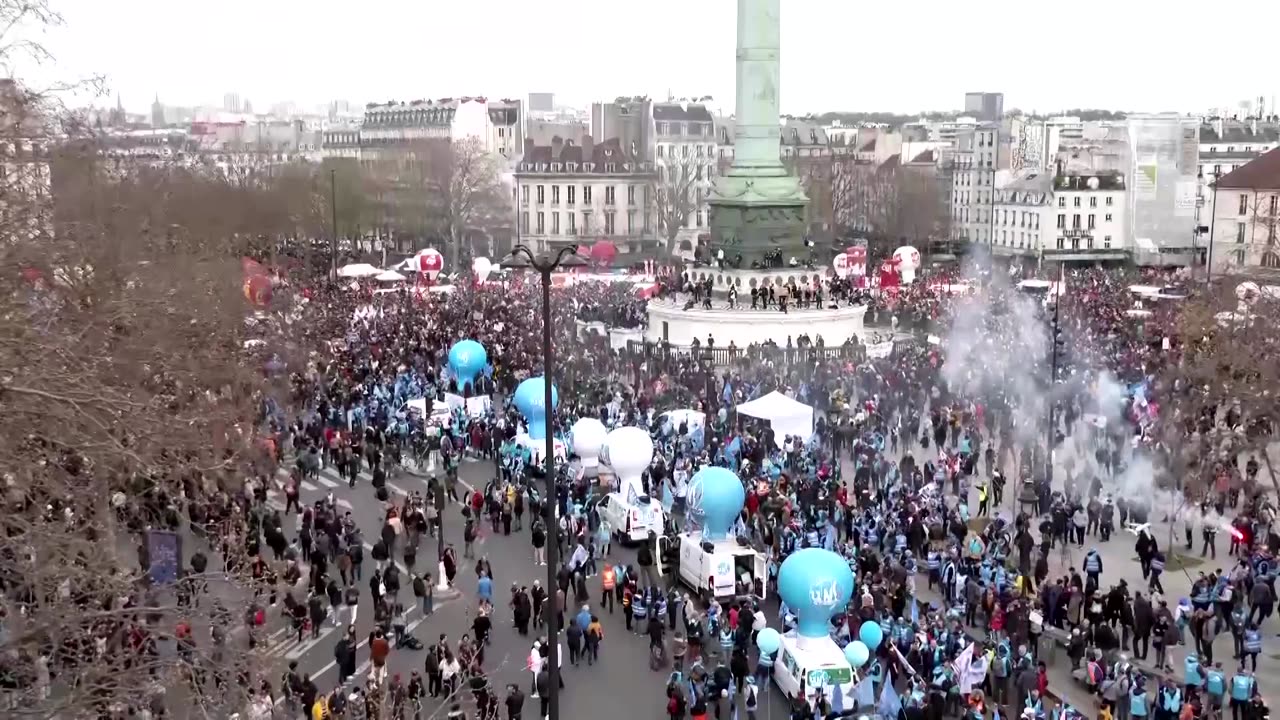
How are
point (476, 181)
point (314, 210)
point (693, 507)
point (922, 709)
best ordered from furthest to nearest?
point (476, 181), point (314, 210), point (693, 507), point (922, 709)

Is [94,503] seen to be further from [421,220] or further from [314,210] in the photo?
[421,220]

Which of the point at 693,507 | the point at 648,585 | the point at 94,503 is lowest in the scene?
the point at 648,585

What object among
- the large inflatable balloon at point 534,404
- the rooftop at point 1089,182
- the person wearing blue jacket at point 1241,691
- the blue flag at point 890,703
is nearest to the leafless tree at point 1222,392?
the person wearing blue jacket at point 1241,691

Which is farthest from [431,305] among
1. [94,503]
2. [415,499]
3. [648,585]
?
[94,503]

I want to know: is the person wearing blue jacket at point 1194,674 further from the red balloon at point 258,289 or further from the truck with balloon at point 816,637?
the red balloon at point 258,289

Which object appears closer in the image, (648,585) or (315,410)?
(648,585)
